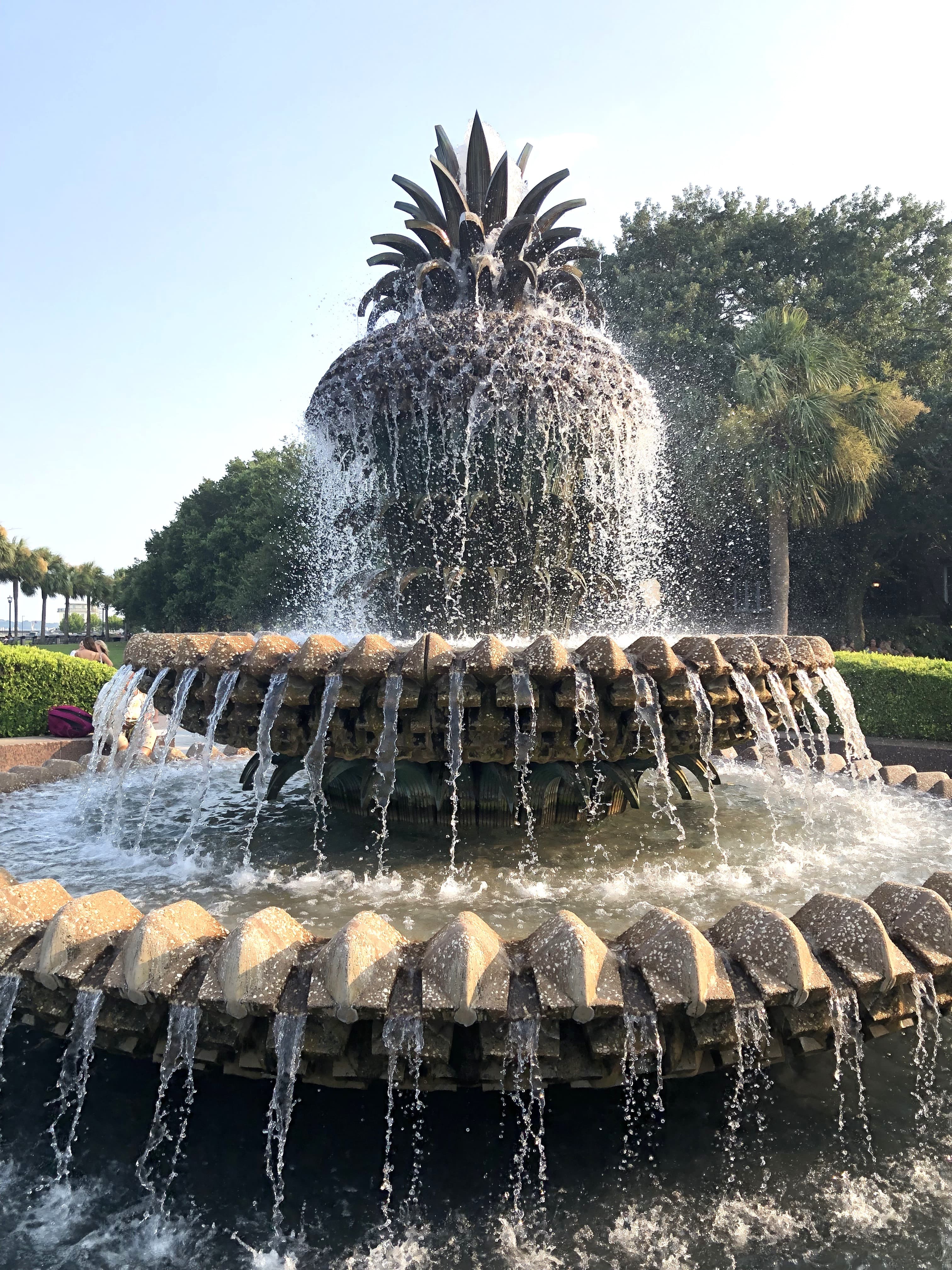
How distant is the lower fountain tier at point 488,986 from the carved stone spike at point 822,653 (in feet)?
6.86

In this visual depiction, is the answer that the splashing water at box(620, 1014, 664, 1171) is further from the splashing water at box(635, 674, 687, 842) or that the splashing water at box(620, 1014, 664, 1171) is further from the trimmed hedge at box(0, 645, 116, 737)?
the trimmed hedge at box(0, 645, 116, 737)

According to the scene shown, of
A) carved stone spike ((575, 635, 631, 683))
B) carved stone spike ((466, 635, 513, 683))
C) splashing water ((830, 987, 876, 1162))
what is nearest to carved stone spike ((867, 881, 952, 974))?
splashing water ((830, 987, 876, 1162))

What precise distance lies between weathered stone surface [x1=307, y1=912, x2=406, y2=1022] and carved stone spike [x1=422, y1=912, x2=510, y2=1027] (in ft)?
0.42

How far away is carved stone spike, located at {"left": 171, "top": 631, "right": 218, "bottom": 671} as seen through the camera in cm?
437

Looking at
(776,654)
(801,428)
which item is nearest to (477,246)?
(776,654)

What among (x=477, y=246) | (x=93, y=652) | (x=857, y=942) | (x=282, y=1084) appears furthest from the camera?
(x=93, y=652)

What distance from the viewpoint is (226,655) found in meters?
4.21

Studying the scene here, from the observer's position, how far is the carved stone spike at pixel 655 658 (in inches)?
158

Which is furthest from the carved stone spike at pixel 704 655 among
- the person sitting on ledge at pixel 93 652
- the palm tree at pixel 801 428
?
the palm tree at pixel 801 428

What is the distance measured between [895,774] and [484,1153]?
18.8 feet

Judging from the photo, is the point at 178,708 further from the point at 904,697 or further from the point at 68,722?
the point at 904,697

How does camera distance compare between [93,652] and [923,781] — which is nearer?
[923,781]

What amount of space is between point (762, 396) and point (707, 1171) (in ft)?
74.1

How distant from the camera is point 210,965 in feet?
8.75
